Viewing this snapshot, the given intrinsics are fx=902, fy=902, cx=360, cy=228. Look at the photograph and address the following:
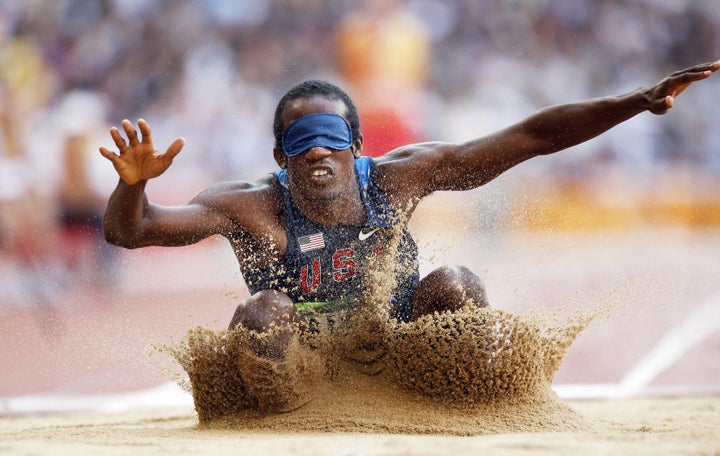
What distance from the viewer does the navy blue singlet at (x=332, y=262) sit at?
374 centimetres

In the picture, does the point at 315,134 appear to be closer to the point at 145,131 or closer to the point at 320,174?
the point at 320,174

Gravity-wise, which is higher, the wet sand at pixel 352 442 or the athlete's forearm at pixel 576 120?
the athlete's forearm at pixel 576 120

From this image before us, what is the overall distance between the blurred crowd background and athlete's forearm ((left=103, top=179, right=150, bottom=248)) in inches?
211

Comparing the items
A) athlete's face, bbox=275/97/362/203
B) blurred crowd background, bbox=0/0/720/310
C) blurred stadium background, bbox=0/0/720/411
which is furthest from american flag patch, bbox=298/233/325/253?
blurred crowd background, bbox=0/0/720/310

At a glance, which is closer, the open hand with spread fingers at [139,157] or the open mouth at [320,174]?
the open hand with spread fingers at [139,157]

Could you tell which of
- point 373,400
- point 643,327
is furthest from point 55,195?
point 373,400

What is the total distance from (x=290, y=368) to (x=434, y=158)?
1.11m

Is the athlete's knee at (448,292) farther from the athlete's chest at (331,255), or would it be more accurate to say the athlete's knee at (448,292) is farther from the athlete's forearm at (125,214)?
the athlete's forearm at (125,214)

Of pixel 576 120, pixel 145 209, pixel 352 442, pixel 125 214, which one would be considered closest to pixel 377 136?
pixel 576 120

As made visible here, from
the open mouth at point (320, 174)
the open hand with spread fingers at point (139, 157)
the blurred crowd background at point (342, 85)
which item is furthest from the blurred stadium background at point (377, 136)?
the open hand with spread fingers at point (139, 157)

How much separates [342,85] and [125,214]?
22.1 feet

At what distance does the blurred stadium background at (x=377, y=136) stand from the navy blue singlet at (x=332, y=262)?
3588 mm

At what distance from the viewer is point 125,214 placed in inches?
133

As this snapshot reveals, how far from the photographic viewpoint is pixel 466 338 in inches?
134
